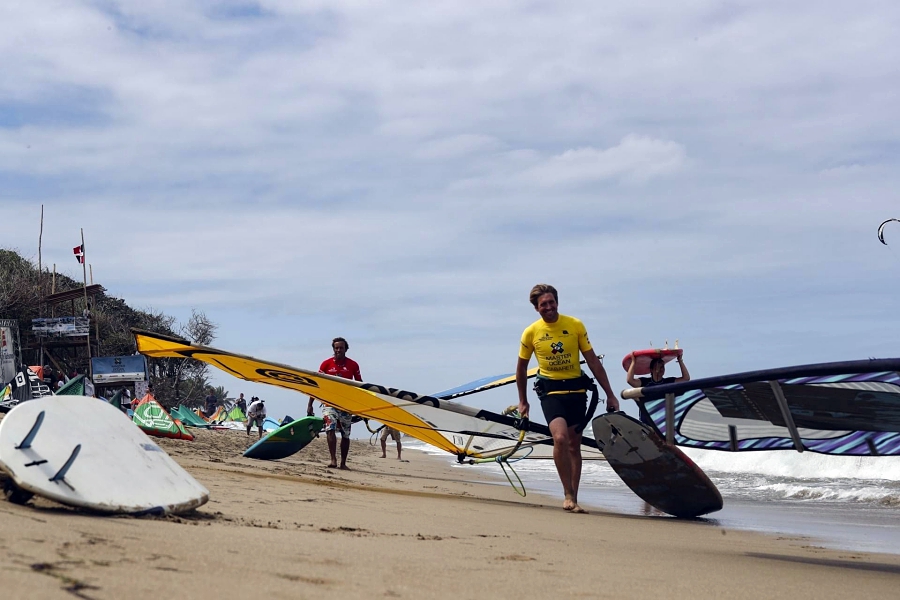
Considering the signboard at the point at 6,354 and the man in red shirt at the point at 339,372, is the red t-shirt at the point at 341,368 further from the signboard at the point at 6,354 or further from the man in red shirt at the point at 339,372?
the signboard at the point at 6,354

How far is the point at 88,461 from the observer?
3.13m

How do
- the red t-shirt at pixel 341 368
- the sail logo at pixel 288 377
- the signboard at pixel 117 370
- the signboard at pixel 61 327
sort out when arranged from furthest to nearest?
the signboard at pixel 61 327 → the signboard at pixel 117 370 → the red t-shirt at pixel 341 368 → the sail logo at pixel 288 377

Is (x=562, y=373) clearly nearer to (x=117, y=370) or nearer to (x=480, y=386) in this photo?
(x=480, y=386)

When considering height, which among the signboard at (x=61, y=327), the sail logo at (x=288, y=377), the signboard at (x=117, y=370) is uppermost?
the signboard at (x=61, y=327)

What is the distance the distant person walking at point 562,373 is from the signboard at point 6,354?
29620 mm

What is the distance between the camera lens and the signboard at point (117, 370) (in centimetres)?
3206

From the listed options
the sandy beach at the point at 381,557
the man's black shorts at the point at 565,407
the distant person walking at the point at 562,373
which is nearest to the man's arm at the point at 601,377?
the distant person walking at the point at 562,373

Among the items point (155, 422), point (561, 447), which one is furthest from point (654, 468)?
point (155, 422)

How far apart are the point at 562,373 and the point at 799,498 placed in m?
4.78

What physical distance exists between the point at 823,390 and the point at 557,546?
1.21 m

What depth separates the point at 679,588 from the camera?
8.58ft

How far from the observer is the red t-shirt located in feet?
27.9

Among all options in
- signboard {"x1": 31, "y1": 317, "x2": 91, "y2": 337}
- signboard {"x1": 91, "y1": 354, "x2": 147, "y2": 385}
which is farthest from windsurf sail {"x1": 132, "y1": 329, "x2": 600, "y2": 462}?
signboard {"x1": 31, "y1": 317, "x2": 91, "y2": 337}

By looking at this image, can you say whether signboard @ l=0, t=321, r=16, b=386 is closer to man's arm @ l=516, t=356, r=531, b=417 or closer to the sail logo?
the sail logo
